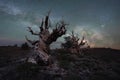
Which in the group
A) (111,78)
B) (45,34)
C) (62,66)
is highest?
(45,34)

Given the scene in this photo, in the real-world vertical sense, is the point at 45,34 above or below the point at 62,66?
above

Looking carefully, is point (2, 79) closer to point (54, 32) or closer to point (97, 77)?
point (54, 32)

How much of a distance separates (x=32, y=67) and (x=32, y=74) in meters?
1.97

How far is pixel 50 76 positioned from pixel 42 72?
5.20 ft

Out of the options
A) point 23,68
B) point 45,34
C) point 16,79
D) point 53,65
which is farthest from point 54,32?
point 16,79

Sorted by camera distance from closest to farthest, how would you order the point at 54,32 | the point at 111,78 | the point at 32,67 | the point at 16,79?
the point at 16,79, the point at 111,78, the point at 32,67, the point at 54,32

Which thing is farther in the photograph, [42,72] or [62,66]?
[62,66]

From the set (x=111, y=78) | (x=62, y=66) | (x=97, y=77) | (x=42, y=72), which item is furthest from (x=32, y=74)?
(x=111, y=78)

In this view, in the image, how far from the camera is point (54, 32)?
76.2ft

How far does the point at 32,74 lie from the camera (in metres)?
19.9

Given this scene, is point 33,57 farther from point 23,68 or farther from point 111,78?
point 111,78

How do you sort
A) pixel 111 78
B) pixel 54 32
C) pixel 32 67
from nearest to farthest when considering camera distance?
1. pixel 111 78
2. pixel 32 67
3. pixel 54 32

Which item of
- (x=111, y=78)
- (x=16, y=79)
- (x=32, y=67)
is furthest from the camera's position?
(x=32, y=67)

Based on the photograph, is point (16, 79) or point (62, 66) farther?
point (62, 66)
